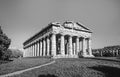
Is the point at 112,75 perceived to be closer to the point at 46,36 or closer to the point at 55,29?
the point at 55,29

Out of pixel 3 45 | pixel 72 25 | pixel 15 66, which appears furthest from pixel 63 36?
pixel 15 66

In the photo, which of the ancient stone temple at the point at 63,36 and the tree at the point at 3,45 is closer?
the tree at the point at 3,45

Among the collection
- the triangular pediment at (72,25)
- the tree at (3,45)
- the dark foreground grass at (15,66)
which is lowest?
the dark foreground grass at (15,66)

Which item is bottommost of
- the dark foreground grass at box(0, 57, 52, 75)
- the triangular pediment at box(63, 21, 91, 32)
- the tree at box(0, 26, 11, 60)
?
the dark foreground grass at box(0, 57, 52, 75)

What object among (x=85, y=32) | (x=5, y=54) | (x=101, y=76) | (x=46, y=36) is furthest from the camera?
(x=85, y=32)

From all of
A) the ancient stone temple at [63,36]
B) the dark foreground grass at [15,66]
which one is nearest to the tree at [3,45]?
the dark foreground grass at [15,66]

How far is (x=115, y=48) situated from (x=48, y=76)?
79.5m

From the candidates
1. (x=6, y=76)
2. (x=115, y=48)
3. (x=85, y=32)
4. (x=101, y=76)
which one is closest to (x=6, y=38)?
(x=6, y=76)

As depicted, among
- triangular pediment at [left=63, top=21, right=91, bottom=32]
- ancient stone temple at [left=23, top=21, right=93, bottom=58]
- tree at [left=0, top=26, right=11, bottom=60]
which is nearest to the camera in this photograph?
tree at [left=0, top=26, right=11, bottom=60]

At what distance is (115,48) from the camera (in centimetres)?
8525

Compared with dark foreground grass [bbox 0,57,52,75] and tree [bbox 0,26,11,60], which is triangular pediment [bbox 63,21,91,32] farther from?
dark foreground grass [bbox 0,57,52,75]

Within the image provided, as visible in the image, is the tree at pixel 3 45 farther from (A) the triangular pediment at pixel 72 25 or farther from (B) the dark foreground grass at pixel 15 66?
(A) the triangular pediment at pixel 72 25

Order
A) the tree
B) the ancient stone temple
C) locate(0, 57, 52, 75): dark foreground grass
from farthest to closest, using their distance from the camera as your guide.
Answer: the ancient stone temple
the tree
locate(0, 57, 52, 75): dark foreground grass

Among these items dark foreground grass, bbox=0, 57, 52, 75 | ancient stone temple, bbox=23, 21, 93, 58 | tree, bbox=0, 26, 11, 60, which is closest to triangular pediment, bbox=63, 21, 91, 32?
ancient stone temple, bbox=23, 21, 93, 58
